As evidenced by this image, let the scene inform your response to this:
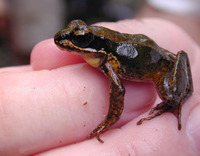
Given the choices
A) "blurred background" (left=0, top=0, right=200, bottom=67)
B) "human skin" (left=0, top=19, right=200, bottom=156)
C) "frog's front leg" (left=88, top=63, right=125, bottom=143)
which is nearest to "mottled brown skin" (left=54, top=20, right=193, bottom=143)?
"frog's front leg" (left=88, top=63, right=125, bottom=143)

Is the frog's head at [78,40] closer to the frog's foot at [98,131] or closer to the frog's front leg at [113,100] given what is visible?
the frog's front leg at [113,100]

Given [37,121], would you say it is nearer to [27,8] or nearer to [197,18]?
[27,8]

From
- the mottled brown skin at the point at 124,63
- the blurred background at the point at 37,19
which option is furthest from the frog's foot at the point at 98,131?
the blurred background at the point at 37,19

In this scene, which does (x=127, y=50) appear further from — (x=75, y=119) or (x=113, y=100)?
(x=75, y=119)

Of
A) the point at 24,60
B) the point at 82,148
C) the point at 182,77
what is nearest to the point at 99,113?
the point at 82,148

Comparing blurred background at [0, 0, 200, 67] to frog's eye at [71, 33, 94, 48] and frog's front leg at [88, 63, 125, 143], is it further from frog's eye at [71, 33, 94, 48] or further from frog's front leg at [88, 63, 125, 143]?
frog's front leg at [88, 63, 125, 143]

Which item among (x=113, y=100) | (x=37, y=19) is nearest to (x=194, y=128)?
(x=113, y=100)
